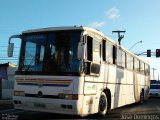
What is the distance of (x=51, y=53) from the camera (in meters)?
13.0

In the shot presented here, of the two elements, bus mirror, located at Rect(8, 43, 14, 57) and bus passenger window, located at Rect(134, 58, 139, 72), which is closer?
bus mirror, located at Rect(8, 43, 14, 57)

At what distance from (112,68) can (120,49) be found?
1.87 metres

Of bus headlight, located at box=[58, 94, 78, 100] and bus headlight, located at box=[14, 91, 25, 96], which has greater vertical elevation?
bus headlight, located at box=[14, 91, 25, 96]

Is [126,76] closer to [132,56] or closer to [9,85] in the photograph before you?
[132,56]

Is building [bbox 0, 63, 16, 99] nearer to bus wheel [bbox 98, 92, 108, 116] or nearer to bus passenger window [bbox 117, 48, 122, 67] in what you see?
bus passenger window [bbox 117, 48, 122, 67]

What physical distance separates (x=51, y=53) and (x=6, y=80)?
997 inches

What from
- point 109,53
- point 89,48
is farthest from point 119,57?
point 89,48

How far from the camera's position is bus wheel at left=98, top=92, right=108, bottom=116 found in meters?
14.7

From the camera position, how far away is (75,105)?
12.3m

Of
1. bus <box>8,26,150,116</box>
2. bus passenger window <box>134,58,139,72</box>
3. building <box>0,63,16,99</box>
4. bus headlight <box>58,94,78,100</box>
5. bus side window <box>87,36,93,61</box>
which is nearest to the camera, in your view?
bus headlight <box>58,94,78,100</box>

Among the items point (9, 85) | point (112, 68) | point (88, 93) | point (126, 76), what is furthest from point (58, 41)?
point (9, 85)

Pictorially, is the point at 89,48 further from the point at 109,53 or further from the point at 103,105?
the point at 103,105

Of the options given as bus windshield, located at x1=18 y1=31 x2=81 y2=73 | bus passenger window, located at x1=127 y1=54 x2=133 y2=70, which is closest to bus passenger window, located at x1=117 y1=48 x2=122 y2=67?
bus passenger window, located at x1=127 y1=54 x2=133 y2=70

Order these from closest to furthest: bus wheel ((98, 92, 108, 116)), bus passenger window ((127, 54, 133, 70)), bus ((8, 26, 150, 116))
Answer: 1. bus ((8, 26, 150, 116))
2. bus wheel ((98, 92, 108, 116))
3. bus passenger window ((127, 54, 133, 70))
